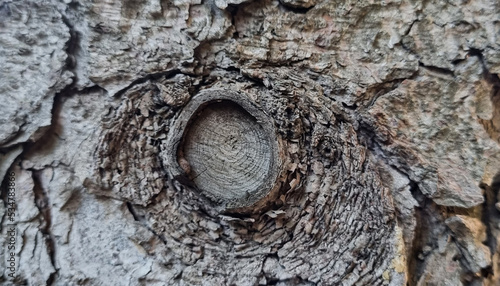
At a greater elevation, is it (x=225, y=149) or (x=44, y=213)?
(x=225, y=149)

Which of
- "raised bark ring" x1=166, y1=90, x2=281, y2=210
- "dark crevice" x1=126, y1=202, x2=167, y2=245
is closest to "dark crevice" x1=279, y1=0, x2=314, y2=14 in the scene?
"raised bark ring" x1=166, y1=90, x2=281, y2=210

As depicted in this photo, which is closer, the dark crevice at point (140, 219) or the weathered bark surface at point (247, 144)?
the weathered bark surface at point (247, 144)

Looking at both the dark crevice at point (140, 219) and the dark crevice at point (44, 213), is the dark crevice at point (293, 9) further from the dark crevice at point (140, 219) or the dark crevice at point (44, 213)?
the dark crevice at point (44, 213)

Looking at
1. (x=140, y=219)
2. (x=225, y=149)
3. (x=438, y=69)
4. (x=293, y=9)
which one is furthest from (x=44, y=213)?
(x=438, y=69)

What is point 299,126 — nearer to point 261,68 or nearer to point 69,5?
point 261,68

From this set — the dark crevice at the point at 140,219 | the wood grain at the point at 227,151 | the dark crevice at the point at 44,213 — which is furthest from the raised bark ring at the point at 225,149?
the dark crevice at the point at 44,213

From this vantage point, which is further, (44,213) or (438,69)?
(44,213)

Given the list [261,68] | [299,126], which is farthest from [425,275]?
[261,68]

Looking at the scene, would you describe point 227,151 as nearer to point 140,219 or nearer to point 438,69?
point 140,219
